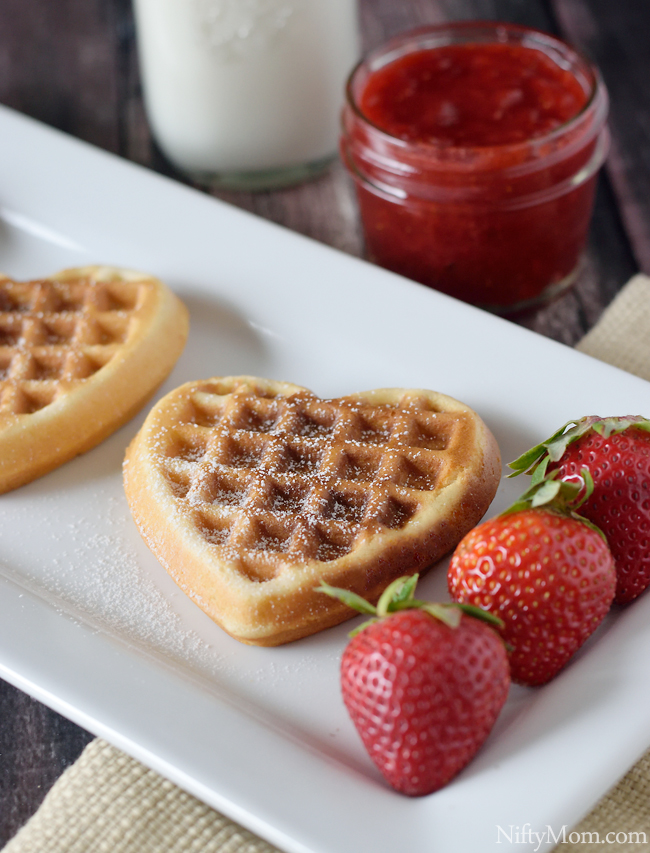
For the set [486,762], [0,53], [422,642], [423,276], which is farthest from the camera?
[0,53]

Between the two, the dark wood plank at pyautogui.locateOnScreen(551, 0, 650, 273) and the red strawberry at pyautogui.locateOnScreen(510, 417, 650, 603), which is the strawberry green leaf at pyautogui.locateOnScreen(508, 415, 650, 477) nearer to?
the red strawberry at pyautogui.locateOnScreen(510, 417, 650, 603)

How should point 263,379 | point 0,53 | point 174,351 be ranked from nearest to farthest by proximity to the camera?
1. point 263,379
2. point 174,351
3. point 0,53

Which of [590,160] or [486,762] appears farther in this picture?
[590,160]

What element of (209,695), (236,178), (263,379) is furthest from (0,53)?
(209,695)

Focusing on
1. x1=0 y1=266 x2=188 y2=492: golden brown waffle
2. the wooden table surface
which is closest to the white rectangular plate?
x1=0 y1=266 x2=188 y2=492: golden brown waffle

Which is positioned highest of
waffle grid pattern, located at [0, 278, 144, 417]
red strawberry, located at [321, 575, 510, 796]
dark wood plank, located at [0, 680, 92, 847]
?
red strawberry, located at [321, 575, 510, 796]

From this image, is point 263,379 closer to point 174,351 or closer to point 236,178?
point 174,351
